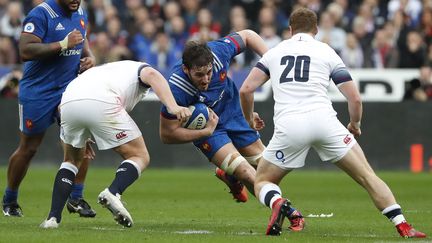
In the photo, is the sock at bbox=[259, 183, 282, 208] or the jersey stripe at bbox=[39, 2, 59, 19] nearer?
the sock at bbox=[259, 183, 282, 208]

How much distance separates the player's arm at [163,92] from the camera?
34.1 ft

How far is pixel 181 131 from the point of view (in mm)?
11375

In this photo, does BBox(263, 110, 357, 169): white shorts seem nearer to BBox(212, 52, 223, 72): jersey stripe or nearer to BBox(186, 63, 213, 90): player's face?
BBox(186, 63, 213, 90): player's face

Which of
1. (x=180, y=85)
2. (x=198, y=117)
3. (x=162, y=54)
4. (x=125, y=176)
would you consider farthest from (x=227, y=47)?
(x=162, y=54)

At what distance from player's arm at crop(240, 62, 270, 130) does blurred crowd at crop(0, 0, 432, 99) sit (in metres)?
11.3

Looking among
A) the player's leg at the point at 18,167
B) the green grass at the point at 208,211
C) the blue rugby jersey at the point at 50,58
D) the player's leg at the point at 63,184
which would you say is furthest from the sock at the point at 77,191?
the player's leg at the point at 63,184

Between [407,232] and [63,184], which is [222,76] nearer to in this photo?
[63,184]

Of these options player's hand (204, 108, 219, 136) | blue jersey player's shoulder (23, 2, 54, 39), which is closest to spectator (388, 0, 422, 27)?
blue jersey player's shoulder (23, 2, 54, 39)

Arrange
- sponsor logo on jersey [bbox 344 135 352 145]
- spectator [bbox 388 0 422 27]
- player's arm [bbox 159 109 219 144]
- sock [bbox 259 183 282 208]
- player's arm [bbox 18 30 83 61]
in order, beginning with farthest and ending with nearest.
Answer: spectator [bbox 388 0 422 27]
player's arm [bbox 18 30 83 61]
player's arm [bbox 159 109 219 144]
sock [bbox 259 183 282 208]
sponsor logo on jersey [bbox 344 135 352 145]

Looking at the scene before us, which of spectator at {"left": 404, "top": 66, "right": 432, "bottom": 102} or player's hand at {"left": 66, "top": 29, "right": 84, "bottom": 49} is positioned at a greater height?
player's hand at {"left": 66, "top": 29, "right": 84, "bottom": 49}

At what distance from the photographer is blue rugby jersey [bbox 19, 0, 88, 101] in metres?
12.4

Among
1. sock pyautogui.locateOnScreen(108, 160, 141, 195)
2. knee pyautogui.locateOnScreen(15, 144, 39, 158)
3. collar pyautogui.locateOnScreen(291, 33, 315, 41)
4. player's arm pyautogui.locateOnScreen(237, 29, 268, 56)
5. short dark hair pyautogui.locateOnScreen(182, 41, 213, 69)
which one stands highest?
collar pyautogui.locateOnScreen(291, 33, 315, 41)

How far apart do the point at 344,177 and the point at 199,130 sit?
988 cm

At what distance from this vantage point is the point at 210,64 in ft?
36.3
